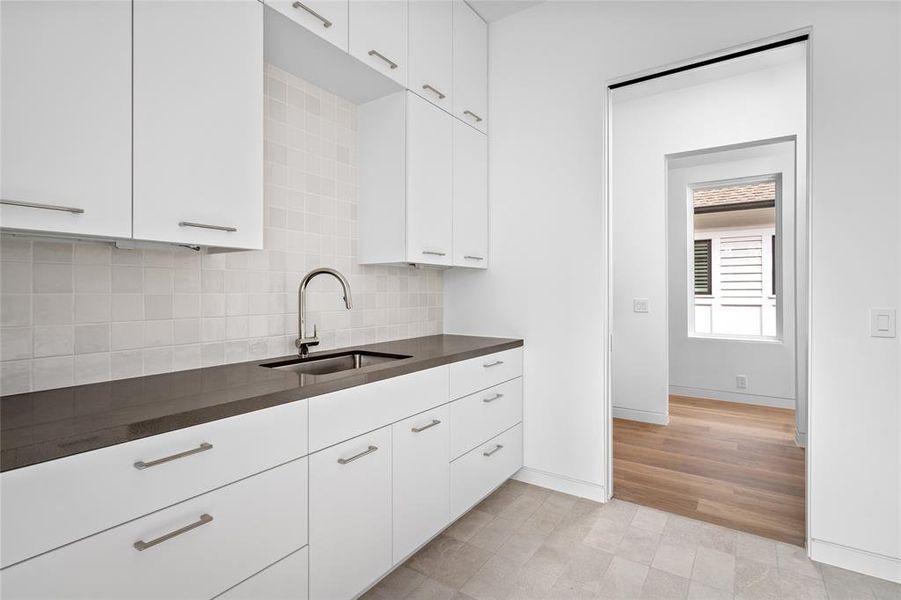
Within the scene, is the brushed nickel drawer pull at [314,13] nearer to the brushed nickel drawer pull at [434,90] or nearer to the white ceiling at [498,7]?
the brushed nickel drawer pull at [434,90]

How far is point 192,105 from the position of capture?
4.57ft

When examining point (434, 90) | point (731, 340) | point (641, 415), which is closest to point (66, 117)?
point (434, 90)

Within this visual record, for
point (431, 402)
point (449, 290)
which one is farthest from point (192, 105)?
point (449, 290)

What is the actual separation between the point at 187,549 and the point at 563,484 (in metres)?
2.06

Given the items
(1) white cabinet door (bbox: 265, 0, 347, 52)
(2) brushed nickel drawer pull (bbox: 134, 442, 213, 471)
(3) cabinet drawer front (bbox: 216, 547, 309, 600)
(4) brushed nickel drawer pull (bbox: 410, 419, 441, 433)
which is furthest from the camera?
(4) brushed nickel drawer pull (bbox: 410, 419, 441, 433)

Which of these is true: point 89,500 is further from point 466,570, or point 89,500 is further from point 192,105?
point 466,570

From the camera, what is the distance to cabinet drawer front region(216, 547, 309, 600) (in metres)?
1.26

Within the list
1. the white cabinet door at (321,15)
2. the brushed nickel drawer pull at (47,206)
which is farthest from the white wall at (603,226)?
the brushed nickel drawer pull at (47,206)

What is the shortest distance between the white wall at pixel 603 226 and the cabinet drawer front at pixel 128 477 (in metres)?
1.74

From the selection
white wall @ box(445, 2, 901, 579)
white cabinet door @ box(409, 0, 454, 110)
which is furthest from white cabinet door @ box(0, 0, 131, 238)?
white wall @ box(445, 2, 901, 579)

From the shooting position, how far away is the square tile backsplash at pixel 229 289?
1354 mm

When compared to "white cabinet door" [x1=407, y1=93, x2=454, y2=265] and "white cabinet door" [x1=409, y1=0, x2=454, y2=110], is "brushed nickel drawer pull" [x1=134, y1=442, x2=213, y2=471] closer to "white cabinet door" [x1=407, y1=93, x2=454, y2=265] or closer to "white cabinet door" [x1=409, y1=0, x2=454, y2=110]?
"white cabinet door" [x1=407, y1=93, x2=454, y2=265]

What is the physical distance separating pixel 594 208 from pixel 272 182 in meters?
1.69

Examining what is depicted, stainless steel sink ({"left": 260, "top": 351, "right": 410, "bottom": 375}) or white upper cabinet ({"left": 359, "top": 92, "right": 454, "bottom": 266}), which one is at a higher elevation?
white upper cabinet ({"left": 359, "top": 92, "right": 454, "bottom": 266})
